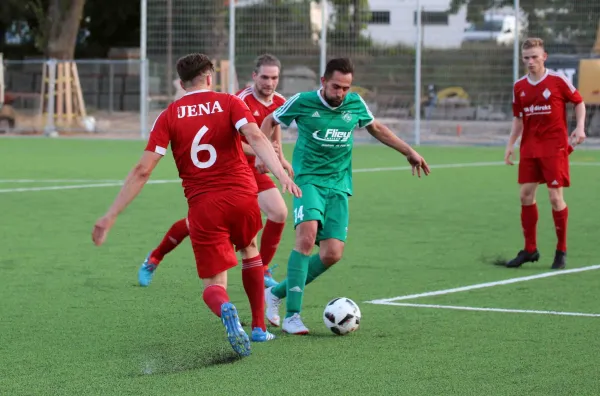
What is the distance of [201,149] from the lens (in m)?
6.86

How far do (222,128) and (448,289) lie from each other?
10.7 ft

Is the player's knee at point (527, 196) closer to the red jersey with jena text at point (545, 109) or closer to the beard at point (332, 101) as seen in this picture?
the red jersey with jena text at point (545, 109)

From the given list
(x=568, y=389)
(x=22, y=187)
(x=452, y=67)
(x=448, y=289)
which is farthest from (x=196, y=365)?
(x=452, y=67)

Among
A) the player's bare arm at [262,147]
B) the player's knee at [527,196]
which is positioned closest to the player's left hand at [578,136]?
the player's knee at [527,196]

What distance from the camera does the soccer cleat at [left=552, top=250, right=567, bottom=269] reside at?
10.7 metres

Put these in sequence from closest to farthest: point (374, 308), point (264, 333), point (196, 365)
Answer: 1. point (196, 365)
2. point (264, 333)
3. point (374, 308)

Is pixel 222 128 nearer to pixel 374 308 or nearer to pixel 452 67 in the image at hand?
pixel 374 308

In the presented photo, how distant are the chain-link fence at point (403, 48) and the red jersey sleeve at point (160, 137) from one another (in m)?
22.6

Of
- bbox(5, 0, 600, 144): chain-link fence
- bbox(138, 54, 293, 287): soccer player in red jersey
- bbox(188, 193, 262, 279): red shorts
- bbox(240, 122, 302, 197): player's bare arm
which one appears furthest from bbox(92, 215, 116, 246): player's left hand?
bbox(5, 0, 600, 144): chain-link fence

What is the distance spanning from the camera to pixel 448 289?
943 cm

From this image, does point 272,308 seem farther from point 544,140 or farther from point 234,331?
point 544,140

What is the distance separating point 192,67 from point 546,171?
5036mm

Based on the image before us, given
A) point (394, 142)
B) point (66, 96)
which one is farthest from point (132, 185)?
point (66, 96)

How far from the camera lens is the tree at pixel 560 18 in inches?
1118
